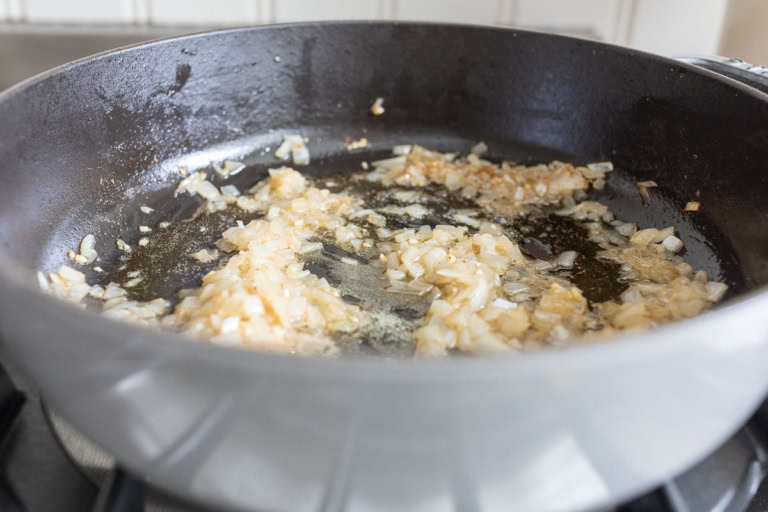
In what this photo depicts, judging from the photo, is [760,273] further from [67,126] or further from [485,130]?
[67,126]

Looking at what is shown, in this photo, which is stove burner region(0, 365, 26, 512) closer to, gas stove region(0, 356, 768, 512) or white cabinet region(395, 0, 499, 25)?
gas stove region(0, 356, 768, 512)

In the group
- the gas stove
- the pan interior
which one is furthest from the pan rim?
the pan interior

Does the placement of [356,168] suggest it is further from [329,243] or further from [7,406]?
[7,406]

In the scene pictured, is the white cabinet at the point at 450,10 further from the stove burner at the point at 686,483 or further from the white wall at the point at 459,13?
the stove burner at the point at 686,483

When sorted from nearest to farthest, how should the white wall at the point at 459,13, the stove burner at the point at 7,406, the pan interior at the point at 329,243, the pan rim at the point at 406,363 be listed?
the pan rim at the point at 406,363, the stove burner at the point at 7,406, the pan interior at the point at 329,243, the white wall at the point at 459,13

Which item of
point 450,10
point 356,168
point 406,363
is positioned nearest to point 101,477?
point 406,363

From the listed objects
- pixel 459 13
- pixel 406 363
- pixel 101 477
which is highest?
pixel 459 13

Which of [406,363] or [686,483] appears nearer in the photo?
[406,363]

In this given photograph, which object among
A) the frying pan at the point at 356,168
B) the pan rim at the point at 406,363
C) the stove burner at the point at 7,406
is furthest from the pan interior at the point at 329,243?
the pan rim at the point at 406,363
